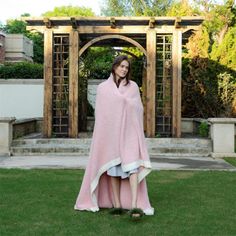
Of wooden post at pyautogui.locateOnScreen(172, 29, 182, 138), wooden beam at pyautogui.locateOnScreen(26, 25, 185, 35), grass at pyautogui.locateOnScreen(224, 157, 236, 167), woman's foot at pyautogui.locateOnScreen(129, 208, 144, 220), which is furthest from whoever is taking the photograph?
wooden beam at pyautogui.locateOnScreen(26, 25, 185, 35)

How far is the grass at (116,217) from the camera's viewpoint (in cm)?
521

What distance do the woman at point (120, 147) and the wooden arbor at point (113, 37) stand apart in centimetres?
779

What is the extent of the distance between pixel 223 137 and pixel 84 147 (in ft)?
11.0

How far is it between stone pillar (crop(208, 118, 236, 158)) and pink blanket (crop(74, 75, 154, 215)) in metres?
6.63

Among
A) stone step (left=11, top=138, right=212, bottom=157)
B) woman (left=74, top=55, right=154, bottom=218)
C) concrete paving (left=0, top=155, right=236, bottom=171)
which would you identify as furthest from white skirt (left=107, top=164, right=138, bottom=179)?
stone step (left=11, top=138, right=212, bottom=157)

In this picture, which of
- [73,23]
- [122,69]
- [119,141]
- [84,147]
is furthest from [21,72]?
[119,141]

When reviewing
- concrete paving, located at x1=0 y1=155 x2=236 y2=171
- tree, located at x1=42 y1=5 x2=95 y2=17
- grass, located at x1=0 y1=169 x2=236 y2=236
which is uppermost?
tree, located at x1=42 y1=5 x2=95 y2=17

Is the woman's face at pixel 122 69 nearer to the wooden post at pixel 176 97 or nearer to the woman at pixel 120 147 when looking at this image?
the woman at pixel 120 147

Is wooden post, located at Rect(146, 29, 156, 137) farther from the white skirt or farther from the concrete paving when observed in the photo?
the white skirt

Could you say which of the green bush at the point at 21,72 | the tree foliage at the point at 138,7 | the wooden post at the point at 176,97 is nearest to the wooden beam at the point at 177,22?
the wooden post at the point at 176,97

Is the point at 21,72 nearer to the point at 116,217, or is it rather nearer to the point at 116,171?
the point at 116,171

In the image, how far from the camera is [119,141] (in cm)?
572

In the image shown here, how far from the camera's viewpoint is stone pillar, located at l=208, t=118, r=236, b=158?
1217 centimetres

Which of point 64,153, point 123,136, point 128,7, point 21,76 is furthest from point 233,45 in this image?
point 128,7
